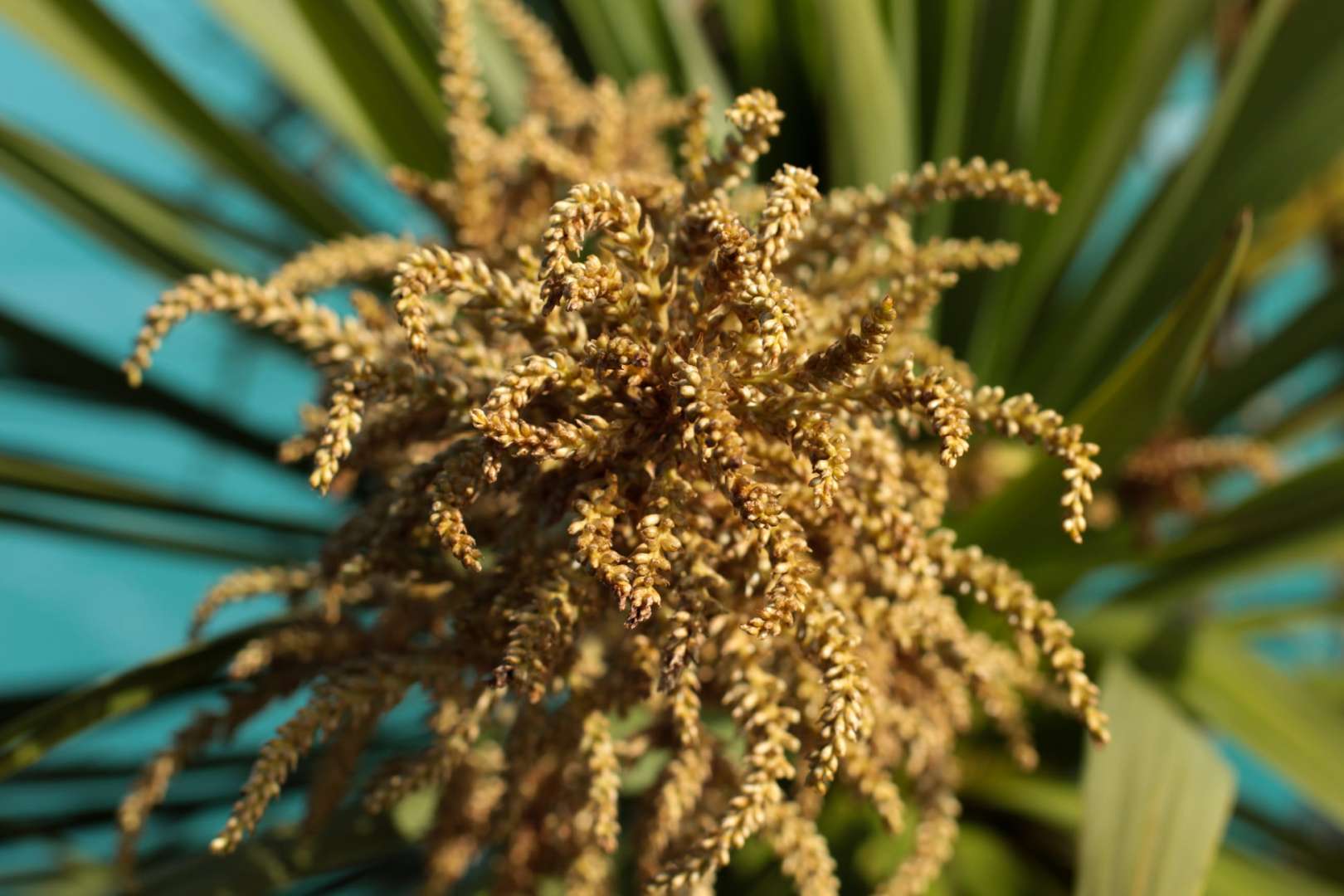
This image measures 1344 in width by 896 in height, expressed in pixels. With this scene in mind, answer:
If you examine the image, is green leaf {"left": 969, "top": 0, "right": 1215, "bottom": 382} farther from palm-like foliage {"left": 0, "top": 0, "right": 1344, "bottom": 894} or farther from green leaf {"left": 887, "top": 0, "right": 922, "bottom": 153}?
green leaf {"left": 887, "top": 0, "right": 922, "bottom": 153}

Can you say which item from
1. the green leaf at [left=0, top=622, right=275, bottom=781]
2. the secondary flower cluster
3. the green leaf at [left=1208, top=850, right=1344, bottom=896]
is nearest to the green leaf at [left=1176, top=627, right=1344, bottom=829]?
the green leaf at [left=1208, top=850, right=1344, bottom=896]

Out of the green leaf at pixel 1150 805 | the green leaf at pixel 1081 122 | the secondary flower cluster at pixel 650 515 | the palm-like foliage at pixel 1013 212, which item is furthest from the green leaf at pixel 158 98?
the green leaf at pixel 1150 805

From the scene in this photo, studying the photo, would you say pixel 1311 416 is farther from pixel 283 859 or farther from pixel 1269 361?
pixel 283 859

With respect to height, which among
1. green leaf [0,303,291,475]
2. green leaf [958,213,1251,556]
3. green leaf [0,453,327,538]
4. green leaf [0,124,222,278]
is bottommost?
green leaf [0,453,327,538]

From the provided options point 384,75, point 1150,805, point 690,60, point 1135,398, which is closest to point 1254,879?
point 1150,805

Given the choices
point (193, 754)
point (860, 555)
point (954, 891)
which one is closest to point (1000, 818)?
point (954, 891)

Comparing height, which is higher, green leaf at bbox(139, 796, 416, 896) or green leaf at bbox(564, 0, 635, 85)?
green leaf at bbox(564, 0, 635, 85)

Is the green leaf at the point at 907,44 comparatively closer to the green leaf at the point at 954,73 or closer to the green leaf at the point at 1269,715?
the green leaf at the point at 954,73
